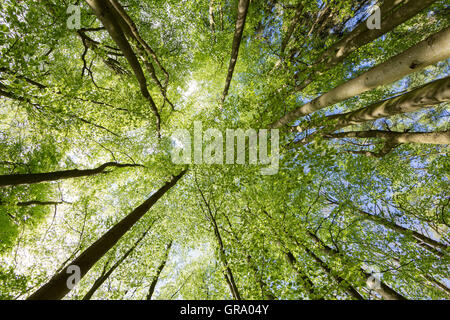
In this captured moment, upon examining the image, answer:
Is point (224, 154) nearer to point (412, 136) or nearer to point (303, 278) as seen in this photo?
point (303, 278)

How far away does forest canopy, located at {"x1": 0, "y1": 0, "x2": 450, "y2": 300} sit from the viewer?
5145 mm

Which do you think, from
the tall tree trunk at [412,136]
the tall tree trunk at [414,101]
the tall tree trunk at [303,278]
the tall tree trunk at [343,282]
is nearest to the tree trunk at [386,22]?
the tall tree trunk at [414,101]

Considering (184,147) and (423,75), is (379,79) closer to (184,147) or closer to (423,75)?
(184,147)

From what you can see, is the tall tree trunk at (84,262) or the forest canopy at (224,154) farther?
the forest canopy at (224,154)

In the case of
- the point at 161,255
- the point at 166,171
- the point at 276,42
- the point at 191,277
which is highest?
the point at 276,42

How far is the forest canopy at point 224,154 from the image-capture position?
16.9ft

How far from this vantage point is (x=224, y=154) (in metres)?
8.14

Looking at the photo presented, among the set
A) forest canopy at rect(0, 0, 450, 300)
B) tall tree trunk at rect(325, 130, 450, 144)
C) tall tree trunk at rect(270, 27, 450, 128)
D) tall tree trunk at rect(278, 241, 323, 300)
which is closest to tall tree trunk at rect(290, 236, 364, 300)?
forest canopy at rect(0, 0, 450, 300)

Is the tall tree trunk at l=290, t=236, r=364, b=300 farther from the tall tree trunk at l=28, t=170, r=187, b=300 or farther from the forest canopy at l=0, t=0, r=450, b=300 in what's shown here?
the tall tree trunk at l=28, t=170, r=187, b=300

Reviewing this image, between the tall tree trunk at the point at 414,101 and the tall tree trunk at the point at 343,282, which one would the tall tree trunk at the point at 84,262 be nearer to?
the tall tree trunk at the point at 343,282

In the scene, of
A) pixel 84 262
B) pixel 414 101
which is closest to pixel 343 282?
pixel 414 101
